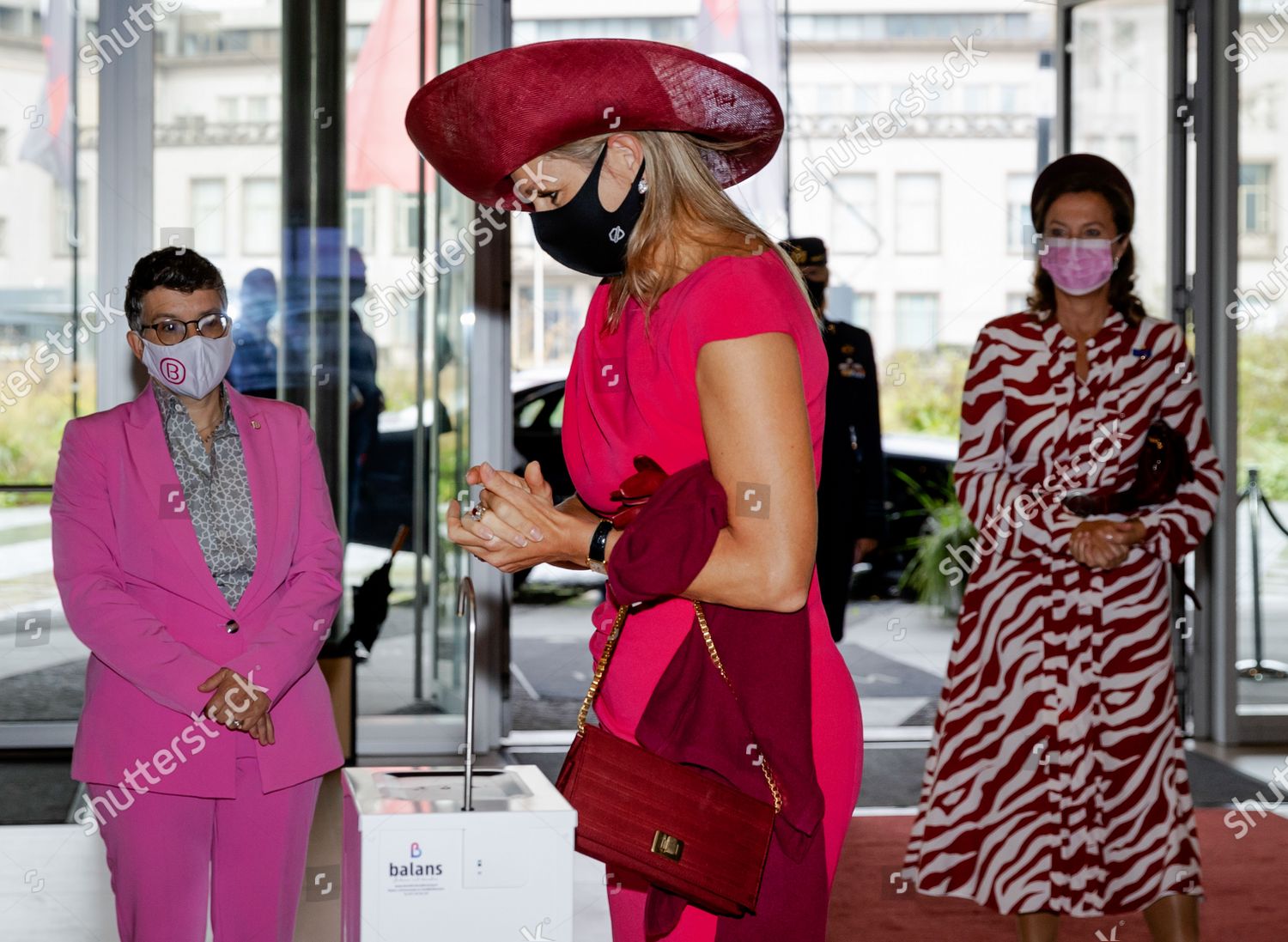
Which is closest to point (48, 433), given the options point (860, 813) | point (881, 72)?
point (860, 813)

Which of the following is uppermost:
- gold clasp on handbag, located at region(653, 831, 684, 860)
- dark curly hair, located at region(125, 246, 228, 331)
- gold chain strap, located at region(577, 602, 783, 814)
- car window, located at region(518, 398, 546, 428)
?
dark curly hair, located at region(125, 246, 228, 331)

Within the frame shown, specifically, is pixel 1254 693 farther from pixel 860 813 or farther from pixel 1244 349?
pixel 860 813

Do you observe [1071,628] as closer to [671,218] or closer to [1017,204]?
[671,218]

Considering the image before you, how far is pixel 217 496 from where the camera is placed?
8.43 feet

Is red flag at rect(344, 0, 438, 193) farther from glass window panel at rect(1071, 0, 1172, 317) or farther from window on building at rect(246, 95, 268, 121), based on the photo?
glass window panel at rect(1071, 0, 1172, 317)

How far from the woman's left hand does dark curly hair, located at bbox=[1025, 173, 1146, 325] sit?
2.14 m

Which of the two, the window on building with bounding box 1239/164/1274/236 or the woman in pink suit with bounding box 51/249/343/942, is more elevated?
the window on building with bounding box 1239/164/1274/236

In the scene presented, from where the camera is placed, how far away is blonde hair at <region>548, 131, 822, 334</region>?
142 cm

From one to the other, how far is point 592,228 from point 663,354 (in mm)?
177

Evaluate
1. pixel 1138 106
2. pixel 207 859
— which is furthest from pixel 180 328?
pixel 1138 106

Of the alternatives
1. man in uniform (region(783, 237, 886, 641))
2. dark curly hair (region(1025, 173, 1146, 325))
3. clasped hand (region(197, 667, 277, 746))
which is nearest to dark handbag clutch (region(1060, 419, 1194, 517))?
dark curly hair (region(1025, 173, 1146, 325))

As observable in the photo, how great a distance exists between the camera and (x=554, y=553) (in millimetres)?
1413

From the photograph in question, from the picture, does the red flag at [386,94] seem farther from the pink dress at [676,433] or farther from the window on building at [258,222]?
the pink dress at [676,433]

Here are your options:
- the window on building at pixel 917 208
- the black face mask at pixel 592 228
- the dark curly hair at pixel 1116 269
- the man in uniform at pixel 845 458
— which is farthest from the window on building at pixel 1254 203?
the black face mask at pixel 592 228
